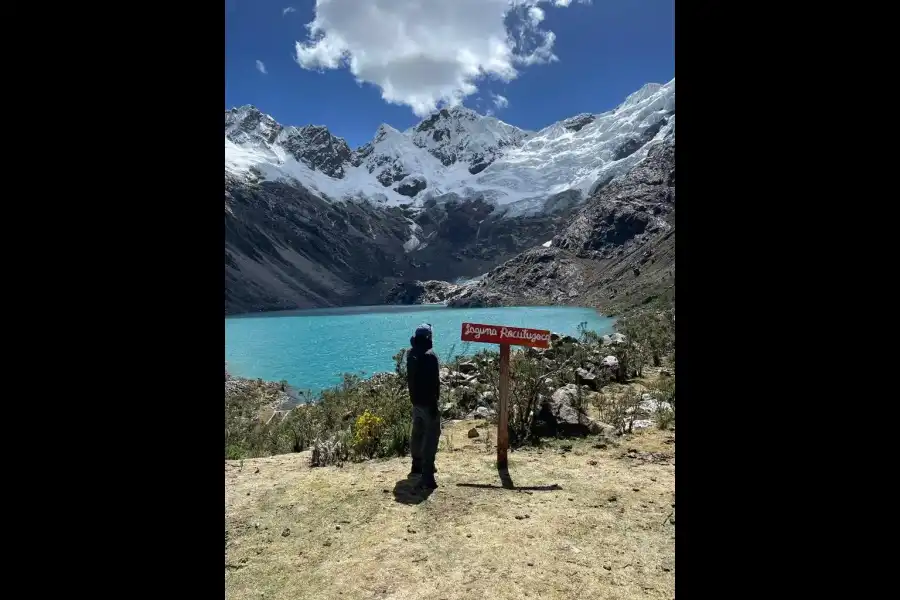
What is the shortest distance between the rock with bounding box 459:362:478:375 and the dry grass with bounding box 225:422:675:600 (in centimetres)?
480

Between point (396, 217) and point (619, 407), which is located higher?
point (396, 217)

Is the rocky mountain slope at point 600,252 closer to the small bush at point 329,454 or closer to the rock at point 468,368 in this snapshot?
the rock at point 468,368

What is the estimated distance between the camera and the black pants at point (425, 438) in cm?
467

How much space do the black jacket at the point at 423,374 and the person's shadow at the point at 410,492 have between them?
2.36 feet

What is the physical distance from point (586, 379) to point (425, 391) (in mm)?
4507

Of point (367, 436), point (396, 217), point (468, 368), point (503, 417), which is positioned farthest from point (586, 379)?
point (396, 217)

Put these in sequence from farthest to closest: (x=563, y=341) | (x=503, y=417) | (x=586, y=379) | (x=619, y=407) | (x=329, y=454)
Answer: (x=563, y=341) → (x=586, y=379) → (x=619, y=407) → (x=329, y=454) → (x=503, y=417)

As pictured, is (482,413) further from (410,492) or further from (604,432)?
(410,492)

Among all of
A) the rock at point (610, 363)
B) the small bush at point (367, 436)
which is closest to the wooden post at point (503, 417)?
the small bush at point (367, 436)

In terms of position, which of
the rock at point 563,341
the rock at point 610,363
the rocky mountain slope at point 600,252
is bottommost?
the rock at point 610,363

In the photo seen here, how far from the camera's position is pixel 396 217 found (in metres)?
158
